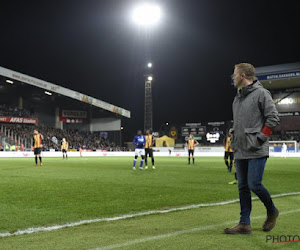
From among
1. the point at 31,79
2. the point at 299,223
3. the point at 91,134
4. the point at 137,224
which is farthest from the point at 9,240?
the point at 91,134

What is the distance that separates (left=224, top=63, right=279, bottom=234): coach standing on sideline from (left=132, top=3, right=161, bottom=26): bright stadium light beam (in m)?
38.6

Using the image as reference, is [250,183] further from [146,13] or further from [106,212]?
[146,13]

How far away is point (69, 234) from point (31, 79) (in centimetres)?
4500

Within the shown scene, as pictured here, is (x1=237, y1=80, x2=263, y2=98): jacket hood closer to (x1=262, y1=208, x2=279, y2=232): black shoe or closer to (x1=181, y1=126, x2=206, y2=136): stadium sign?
(x1=262, y1=208, x2=279, y2=232): black shoe

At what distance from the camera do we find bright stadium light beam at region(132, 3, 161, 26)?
41438 millimetres

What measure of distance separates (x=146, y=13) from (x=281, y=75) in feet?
93.8

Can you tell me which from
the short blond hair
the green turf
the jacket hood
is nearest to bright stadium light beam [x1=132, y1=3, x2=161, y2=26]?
the green turf

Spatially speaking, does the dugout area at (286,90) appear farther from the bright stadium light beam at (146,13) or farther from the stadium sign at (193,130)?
the bright stadium light beam at (146,13)

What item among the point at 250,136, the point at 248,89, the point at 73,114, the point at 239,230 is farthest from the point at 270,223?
the point at 73,114

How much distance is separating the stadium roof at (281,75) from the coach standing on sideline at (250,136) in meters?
57.4

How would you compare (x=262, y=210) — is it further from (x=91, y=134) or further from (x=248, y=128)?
(x=91, y=134)

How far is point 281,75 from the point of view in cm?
5991

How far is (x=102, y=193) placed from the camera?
29.3 feet

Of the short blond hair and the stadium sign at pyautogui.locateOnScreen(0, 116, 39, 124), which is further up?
the stadium sign at pyautogui.locateOnScreen(0, 116, 39, 124)
